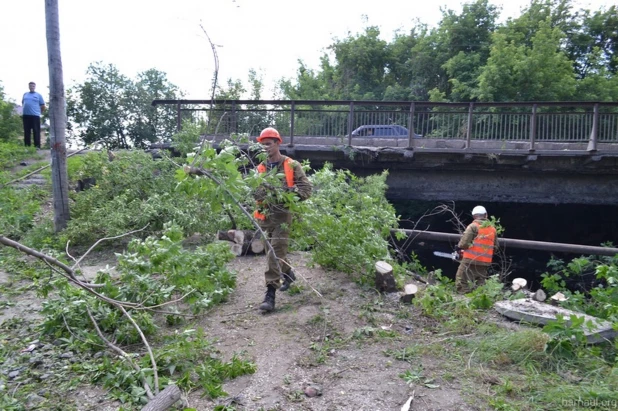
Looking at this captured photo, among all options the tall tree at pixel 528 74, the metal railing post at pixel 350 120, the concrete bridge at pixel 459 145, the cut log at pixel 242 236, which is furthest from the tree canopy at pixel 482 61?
the cut log at pixel 242 236

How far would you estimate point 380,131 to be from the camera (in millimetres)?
15328

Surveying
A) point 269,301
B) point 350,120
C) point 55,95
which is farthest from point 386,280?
point 350,120

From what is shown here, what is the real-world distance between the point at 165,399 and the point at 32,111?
46.6ft

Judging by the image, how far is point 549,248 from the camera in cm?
839

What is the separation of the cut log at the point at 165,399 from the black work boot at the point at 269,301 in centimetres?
196

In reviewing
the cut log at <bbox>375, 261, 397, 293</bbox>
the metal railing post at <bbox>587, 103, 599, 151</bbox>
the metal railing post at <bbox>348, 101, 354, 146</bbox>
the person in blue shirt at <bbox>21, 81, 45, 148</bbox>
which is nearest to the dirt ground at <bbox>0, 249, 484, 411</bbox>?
the cut log at <bbox>375, 261, 397, 293</bbox>

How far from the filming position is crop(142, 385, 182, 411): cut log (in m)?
3.61

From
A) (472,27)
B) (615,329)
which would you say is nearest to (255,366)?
(615,329)

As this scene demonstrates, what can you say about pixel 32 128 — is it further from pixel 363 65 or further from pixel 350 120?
pixel 363 65

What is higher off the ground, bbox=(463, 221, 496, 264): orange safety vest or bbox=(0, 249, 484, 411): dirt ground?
bbox=(463, 221, 496, 264): orange safety vest

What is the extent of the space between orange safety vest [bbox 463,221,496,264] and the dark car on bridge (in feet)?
22.6

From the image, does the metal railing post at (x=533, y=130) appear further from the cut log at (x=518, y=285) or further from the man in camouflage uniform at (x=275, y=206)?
Answer: the man in camouflage uniform at (x=275, y=206)

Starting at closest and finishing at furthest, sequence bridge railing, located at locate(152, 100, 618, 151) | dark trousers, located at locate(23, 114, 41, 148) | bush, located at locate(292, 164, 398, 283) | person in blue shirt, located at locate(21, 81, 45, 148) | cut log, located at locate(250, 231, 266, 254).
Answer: bush, located at locate(292, 164, 398, 283) → cut log, located at locate(250, 231, 266, 254) → bridge railing, located at locate(152, 100, 618, 151) → person in blue shirt, located at locate(21, 81, 45, 148) → dark trousers, located at locate(23, 114, 41, 148)

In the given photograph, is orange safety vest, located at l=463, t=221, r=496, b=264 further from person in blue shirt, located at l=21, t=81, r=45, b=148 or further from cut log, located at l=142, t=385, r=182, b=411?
person in blue shirt, located at l=21, t=81, r=45, b=148
